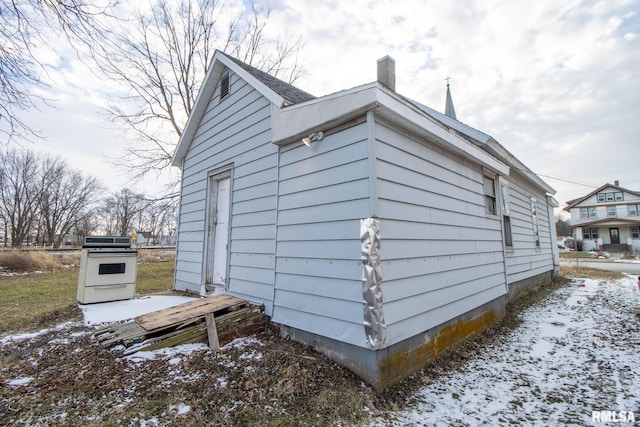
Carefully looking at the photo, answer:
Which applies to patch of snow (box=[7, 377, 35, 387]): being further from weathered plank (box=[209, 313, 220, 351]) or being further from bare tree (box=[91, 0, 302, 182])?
bare tree (box=[91, 0, 302, 182])

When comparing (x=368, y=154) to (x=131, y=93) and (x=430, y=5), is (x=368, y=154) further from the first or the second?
(x=131, y=93)

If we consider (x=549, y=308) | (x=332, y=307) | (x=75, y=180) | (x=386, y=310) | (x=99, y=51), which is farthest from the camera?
(x=75, y=180)

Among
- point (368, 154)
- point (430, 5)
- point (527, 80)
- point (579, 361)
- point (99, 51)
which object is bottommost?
point (579, 361)

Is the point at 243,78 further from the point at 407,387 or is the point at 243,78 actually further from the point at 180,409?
the point at 407,387

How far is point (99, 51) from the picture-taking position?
333 centimetres

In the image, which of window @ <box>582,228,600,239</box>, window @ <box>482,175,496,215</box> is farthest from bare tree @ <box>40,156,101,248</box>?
window @ <box>582,228,600,239</box>

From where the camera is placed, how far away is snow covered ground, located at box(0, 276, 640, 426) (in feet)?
7.40

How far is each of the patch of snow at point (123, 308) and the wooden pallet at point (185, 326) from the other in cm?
91

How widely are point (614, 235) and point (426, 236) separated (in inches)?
1552

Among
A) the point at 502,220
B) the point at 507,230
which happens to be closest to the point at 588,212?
the point at 507,230

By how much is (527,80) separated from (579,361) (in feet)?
30.3

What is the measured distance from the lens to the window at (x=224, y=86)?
5.55m

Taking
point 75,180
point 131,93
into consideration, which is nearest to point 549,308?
point 131,93

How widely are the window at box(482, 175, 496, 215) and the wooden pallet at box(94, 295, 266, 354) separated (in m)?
4.93
